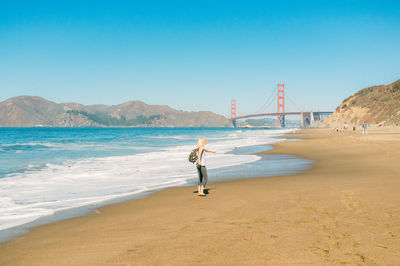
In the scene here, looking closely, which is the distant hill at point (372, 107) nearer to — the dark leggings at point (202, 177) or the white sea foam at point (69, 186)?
the white sea foam at point (69, 186)

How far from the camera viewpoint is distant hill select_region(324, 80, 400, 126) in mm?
54250

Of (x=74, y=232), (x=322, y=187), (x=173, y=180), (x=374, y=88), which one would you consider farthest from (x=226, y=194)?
(x=374, y=88)

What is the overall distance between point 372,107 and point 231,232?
6662cm

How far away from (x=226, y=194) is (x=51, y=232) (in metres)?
3.32

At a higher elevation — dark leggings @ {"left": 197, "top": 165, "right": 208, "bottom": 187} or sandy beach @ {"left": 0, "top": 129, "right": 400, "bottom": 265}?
dark leggings @ {"left": 197, "top": 165, "right": 208, "bottom": 187}

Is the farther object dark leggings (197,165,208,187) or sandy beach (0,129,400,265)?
dark leggings (197,165,208,187)

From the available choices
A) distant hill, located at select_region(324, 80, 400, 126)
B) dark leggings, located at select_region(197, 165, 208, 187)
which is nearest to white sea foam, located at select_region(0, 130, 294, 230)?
dark leggings, located at select_region(197, 165, 208, 187)

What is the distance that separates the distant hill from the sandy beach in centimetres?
4775

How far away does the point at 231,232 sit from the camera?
3.90 m

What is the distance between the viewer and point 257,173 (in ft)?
31.4

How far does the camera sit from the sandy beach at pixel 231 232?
3.15 m

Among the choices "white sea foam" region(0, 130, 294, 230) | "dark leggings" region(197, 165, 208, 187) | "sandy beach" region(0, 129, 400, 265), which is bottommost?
"white sea foam" region(0, 130, 294, 230)

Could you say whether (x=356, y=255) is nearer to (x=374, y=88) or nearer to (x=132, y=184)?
(x=132, y=184)

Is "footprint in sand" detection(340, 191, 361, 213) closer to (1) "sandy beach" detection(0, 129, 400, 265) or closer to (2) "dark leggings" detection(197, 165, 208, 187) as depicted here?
(1) "sandy beach" detection(0, 129, 400, 265)
